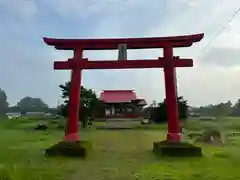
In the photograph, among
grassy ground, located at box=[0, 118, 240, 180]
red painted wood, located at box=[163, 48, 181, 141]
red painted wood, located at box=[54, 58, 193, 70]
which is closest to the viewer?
grassy ground, located at box=[0, 118, 240, 180]

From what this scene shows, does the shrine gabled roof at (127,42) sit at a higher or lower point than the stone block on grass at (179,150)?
higher

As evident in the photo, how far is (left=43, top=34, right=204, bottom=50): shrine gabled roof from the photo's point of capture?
1211 cm

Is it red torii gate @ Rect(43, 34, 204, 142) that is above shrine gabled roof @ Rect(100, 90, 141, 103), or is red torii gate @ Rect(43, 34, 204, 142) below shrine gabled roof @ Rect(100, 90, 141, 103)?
below

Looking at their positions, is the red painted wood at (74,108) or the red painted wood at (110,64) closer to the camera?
the red painted wood at (74,108)

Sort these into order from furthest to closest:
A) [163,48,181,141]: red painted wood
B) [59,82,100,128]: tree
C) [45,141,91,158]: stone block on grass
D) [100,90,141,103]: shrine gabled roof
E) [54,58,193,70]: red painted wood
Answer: [100,90,141,103]: shrine gabled roof → [59,82,100,128]: tree → [54,58,193,70]: red painted wood → [163,48,181,141]: red painted wood → [45,141,91,158]: stone block on grass

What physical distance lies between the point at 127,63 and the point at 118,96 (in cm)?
3553

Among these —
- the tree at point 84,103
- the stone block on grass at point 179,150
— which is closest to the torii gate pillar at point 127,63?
the stone block on grass at point 179,150

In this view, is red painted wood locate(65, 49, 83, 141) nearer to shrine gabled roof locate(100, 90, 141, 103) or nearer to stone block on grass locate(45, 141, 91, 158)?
stone block on grass locate(45, 141, 91, 158)

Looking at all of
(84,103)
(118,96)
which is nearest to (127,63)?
(84,103)

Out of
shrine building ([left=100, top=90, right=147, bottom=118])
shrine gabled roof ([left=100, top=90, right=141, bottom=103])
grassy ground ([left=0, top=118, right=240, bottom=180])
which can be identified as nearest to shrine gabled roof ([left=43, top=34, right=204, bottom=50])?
grassy ground ([left=0, top=118, right=240, bottom=180])

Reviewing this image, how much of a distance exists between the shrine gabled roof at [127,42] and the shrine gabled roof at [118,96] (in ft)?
106

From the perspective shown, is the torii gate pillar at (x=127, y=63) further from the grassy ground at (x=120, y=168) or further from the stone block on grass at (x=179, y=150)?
the grassy ground at (x=120, y=168)

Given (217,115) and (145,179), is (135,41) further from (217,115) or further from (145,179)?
(217,115)

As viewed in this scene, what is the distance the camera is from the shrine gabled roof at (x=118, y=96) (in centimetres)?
4539
